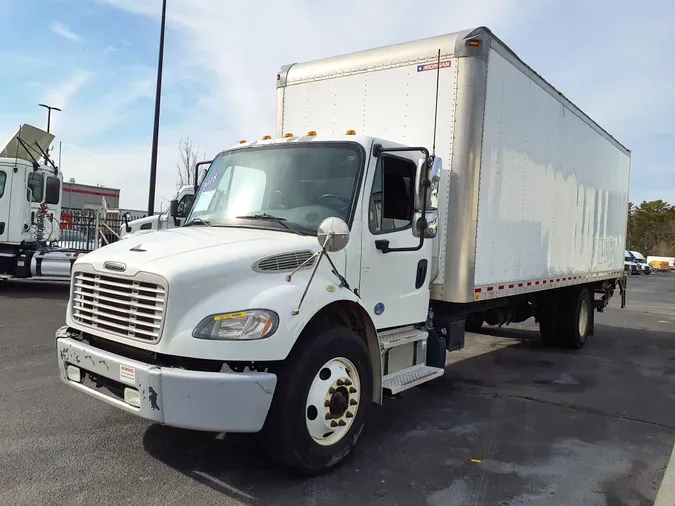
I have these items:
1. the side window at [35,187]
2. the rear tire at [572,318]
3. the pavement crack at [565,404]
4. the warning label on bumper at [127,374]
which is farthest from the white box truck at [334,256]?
the side window at [35,187]

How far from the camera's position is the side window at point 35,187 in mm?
13609

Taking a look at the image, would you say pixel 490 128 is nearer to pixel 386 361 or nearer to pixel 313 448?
pixel 386 361

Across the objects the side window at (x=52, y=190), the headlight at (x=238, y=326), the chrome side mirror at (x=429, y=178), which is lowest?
the headlight at (x=238, y=326)

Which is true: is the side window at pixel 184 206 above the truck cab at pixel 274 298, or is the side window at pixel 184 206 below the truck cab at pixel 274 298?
above

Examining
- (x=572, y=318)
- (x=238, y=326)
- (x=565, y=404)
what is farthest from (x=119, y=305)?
(x=572, y=318)

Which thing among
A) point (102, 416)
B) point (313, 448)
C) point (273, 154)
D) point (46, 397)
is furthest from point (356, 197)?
point (46, 397)

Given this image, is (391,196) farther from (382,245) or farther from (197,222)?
(197,222)

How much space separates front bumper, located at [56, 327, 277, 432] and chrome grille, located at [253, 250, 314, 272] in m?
0.71

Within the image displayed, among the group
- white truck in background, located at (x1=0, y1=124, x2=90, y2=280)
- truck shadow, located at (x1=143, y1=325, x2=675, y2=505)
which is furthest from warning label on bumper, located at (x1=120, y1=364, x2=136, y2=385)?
white truck in background, located at (x1=0, y1=124, x2=90, y2=280)

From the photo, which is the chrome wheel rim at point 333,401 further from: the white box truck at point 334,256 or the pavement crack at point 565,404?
the pavement crack at point 565,404

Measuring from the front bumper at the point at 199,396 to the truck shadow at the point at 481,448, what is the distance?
414 mm

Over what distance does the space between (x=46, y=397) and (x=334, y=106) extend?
4.14 m

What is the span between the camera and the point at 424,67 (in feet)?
A: 18.2

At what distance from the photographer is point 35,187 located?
13.7 meters
